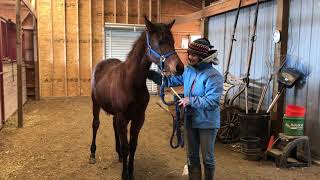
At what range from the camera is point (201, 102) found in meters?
2.40

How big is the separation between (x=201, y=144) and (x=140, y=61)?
1.00 metres

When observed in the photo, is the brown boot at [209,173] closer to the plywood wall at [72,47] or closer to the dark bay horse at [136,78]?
the dark bay horse at [136,78]

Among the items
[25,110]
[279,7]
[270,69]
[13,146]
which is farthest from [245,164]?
[25,110]

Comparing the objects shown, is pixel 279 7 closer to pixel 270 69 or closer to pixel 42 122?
pixel 270 69

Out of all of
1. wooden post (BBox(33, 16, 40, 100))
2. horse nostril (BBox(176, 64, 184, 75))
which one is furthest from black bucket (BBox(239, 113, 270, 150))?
wooden post (BBox(33, 16, 40, 100))

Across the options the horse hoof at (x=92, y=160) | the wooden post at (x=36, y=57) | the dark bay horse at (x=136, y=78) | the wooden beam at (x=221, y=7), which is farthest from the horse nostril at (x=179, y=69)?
the wooden post at (x=36, y=57)

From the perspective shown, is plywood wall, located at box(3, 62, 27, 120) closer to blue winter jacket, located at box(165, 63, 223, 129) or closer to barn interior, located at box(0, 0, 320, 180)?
barn interior, located at box(0, 0, 320, 180)

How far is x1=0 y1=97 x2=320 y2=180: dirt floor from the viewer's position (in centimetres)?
364

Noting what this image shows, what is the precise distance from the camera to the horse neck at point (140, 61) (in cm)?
299

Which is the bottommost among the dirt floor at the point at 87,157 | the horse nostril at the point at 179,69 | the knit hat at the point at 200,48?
the dirt floor at the point at 87,157

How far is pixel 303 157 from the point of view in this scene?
402 centimetres

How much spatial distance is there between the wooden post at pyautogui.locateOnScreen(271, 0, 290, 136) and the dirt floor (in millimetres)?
671

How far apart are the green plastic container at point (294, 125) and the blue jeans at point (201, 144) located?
5.77ft

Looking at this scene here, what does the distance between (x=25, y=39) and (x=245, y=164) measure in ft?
25.5
